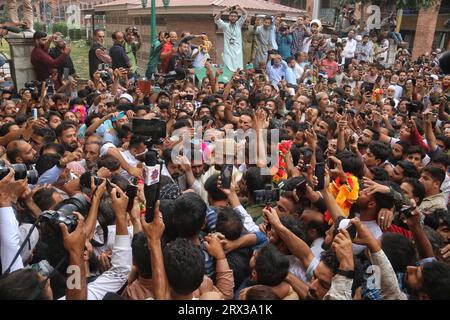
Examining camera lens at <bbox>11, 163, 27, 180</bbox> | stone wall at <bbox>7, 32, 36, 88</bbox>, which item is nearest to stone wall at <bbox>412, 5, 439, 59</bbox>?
stone wall at <bbox>7, 32, 36, 88</bbox>

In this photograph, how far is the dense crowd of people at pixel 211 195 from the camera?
2105 mm

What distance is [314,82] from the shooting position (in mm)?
8875

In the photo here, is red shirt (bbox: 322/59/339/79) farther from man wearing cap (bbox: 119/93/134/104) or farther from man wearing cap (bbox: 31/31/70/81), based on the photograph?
man wearing cap (bbox: 31/31/70/81)

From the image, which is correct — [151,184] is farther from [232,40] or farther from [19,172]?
[232,40]

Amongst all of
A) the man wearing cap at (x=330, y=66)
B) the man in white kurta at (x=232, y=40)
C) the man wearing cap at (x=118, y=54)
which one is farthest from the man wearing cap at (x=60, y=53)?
the man wearing cap at (x=330, y=66)

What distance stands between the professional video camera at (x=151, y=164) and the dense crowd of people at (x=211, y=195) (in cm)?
3

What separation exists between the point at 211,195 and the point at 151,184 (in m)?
1.11

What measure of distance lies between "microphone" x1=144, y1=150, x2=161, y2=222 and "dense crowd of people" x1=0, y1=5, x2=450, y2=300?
36 mm

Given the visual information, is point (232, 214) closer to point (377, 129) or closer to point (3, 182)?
point (3, 182)

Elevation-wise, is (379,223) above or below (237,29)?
below

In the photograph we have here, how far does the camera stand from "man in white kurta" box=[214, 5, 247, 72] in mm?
8438

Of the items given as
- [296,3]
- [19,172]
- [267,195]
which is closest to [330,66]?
[267,195]

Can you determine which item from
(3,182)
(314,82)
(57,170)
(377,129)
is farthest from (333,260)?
(314,82)
